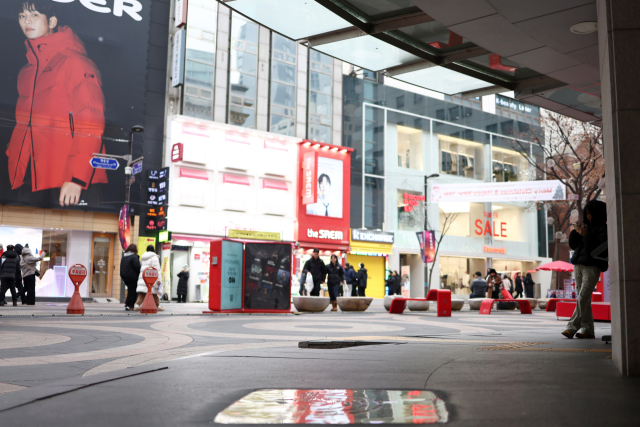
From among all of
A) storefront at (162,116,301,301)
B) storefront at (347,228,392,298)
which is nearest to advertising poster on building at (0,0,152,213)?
storefront at (162,116,301,301)

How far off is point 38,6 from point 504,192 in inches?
899

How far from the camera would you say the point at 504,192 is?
27828 millimetres

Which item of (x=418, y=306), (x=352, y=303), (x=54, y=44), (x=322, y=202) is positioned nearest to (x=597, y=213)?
(x=352, y=303)

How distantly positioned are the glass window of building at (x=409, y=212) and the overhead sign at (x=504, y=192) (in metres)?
10.8

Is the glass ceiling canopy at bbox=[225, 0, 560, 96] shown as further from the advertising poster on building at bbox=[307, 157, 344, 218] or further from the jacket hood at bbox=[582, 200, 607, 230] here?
the advertising poster on building at bbox=[307, 157, 344, 218]

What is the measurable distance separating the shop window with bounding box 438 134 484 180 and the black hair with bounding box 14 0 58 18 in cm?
2668

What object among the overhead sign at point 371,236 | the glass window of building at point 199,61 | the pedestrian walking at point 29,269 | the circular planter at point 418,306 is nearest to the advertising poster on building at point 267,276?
the circular planter at point 418,306

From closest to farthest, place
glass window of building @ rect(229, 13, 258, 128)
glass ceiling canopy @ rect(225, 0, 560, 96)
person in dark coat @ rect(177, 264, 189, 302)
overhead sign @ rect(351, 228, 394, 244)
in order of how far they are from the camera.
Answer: glass ceiling canopy @ rect(225, 0, 560, 96) < person in dark coat @ rect(177, 264, 189, 302) < glass window of building @ rect(229, 13, 258, 128) < overhead sign @ rect(351, 228, 394, 244)

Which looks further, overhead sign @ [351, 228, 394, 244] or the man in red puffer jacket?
overhead sign @ [351, 228, 394, 244]

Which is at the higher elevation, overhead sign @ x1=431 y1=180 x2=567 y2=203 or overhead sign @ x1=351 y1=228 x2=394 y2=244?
overhead sign @ x1=431 y1=180 x2=567 y2=203

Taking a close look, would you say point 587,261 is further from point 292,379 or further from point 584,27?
point 292,379

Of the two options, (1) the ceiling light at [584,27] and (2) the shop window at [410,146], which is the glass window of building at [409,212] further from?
(1) the ceiling light at [584,27]

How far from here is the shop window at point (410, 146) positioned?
42.1 metres

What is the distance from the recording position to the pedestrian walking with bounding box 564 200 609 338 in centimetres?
719
